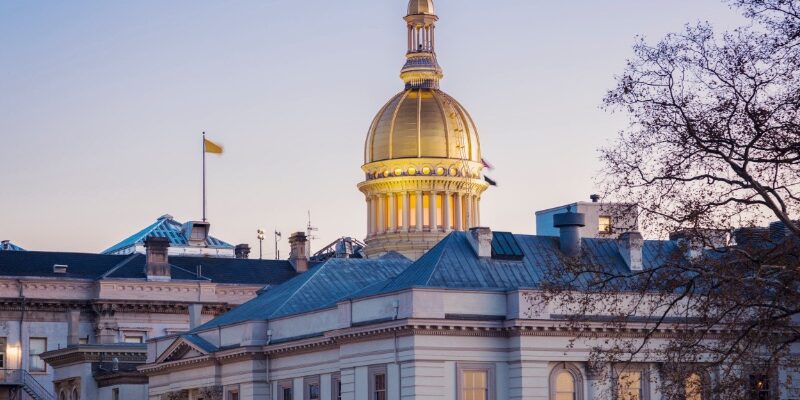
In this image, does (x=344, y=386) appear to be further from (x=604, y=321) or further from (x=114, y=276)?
(x=114, y=276)

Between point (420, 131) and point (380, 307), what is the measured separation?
48671mm

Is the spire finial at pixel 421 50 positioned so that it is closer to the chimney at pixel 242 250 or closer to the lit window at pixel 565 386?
the chimney at pixel 242 250

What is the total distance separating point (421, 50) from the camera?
13388 centimetres

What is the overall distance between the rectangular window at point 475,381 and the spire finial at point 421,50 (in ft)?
179

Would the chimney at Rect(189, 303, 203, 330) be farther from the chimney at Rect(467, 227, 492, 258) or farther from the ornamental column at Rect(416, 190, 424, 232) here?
the chimney at Rect(467, 227, 492, 258)

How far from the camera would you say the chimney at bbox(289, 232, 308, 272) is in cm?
12962

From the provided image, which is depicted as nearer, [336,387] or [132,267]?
[336,387]

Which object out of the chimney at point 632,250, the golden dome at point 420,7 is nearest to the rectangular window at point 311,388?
the chimney at point 632,250

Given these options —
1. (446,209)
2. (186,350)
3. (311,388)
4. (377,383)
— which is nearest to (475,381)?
(377,383)

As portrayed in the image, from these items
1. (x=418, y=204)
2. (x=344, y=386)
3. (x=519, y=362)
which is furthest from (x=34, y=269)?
(x=519, y=362)

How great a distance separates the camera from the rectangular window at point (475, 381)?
78125 mm

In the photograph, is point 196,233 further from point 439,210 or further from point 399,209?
point 439,210

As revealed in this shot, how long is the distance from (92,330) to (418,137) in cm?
2383

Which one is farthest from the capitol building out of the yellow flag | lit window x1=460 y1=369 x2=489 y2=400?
the yellow flag
